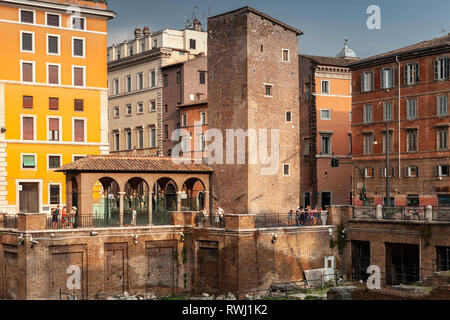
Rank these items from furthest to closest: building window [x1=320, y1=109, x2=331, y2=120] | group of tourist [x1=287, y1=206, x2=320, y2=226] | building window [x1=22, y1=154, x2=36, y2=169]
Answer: building window [x1=320, y1=109, x2=331, y2=120] → building window [x1=22, y1=154, x2=36, y2=169] → group of tourist [x1=287, y1=206, x2=320, y2=226]

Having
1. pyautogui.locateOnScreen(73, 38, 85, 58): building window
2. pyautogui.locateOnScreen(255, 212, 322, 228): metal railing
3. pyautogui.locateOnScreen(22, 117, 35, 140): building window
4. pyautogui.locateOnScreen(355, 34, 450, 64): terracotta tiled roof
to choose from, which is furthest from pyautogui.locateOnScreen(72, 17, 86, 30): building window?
pyautogui.locateOnScreen(355, 34, 450, 64): terracotta tiled roof

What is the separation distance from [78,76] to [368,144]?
2443 centimetres

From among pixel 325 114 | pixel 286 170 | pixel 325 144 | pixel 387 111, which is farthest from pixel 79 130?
pixel 387 111

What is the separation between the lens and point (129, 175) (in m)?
45.4

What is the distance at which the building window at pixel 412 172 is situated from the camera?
57031 mm

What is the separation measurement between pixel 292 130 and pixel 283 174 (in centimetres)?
317

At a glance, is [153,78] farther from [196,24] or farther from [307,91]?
[307,91]

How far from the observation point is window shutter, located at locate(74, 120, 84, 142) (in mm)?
54719

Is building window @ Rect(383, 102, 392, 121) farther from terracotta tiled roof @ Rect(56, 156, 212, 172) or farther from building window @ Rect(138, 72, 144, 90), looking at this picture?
building window @ Rect(138, 72, 144, 90)

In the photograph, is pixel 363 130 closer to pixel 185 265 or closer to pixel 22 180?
pixel 185 265

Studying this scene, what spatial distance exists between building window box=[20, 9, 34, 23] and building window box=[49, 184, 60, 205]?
12.0m

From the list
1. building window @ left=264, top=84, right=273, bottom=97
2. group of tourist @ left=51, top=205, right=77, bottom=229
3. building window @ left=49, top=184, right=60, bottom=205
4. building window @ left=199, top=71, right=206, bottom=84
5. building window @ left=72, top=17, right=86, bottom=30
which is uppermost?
building window @ left=72, top=17, right=86, bottom=30

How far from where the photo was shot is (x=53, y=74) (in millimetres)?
53656
